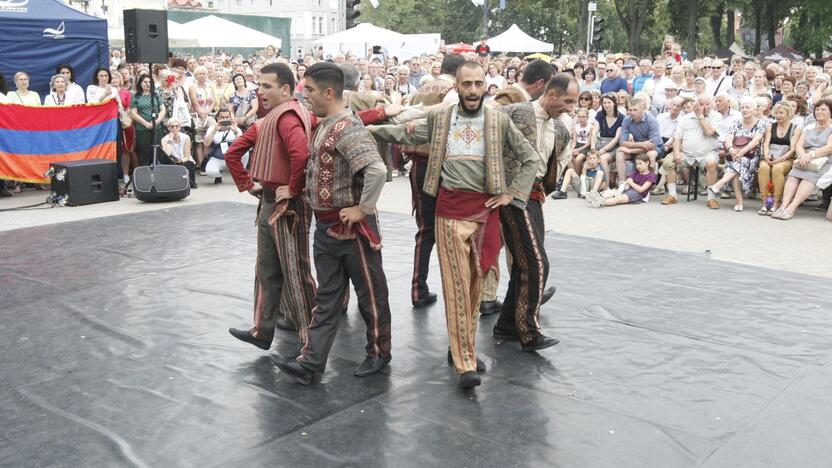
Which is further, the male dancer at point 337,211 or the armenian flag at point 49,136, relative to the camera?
the armenian flag at point 49,136

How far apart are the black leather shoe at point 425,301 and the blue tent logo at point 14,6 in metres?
8.78

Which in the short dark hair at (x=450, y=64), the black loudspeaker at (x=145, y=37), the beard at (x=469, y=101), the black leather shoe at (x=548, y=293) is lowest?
the black leather shoe at (x=548, y=293)

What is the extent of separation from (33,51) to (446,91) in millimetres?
8357

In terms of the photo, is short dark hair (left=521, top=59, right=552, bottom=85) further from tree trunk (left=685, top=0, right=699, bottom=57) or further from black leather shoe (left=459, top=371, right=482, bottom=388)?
tree trunk (left=685, top=0, right=699, bottom=57)

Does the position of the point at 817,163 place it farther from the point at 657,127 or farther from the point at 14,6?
the point at 14,6

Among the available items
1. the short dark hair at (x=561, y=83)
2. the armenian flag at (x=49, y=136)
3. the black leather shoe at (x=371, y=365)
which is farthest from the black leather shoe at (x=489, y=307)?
the armenian flag at (x=49, y=136)

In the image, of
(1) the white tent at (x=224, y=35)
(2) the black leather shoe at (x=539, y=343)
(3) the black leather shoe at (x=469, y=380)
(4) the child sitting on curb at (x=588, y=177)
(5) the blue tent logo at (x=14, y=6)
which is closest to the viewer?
(3) the black leather shoe at (x=469, y=380)

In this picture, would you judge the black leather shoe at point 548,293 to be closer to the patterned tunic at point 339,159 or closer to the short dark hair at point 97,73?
the patterned tunic at point 339,159

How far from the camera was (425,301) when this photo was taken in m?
5.80

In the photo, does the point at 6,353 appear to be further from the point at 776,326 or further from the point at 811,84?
the point at 811,84

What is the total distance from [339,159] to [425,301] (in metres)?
1.87

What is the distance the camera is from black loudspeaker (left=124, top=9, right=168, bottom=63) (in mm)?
10688

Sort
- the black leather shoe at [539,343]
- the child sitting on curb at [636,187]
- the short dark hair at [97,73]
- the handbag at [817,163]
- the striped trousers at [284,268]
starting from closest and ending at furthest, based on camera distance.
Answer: the striped trousers at [284,268], the black leather shoe at [539,343], the handbag at [817,163], the child sitting on curb at [636,187], the short dark hair at [97,73]

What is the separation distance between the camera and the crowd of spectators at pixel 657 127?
9906mm
